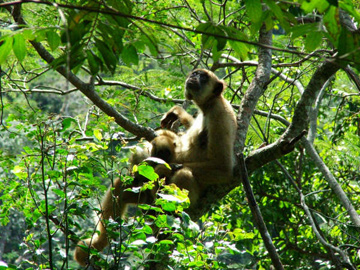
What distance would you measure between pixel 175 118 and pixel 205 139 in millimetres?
909

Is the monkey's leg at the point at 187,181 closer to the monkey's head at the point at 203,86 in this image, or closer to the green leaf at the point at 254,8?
the monkey's head at the point at 203,86

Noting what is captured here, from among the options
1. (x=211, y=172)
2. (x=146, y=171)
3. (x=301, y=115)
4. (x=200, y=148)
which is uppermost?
(x=200, y=148)

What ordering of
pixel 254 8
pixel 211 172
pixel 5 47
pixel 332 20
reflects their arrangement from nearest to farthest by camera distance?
pixel 332 20 → pixel 5 47 → pixel 254 8 → pixel 211 172

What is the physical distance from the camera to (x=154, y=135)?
5.56m

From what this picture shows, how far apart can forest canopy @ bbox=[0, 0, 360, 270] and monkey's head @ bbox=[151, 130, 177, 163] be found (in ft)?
1.07

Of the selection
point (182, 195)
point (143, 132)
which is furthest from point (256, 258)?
point (182, 195)

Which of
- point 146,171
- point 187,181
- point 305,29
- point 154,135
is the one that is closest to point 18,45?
point 146,171

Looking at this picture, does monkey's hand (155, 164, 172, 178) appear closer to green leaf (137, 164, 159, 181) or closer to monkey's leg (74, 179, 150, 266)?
monkey's leg (74, 179, 150, 266)

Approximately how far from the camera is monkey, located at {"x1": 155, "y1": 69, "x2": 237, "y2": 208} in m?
5.39

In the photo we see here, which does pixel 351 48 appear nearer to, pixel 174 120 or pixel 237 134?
pixel 237 134

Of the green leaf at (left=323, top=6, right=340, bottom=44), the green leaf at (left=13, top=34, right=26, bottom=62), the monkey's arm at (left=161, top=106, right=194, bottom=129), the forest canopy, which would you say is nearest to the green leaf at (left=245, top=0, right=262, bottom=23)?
the forest canopy

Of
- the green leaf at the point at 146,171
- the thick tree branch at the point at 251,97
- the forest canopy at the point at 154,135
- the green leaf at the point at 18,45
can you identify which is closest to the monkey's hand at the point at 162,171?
the forest canopy at the point at 154,135

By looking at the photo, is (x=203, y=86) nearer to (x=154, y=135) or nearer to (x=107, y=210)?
(x=154, y=135)

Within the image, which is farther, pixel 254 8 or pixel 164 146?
pixel 164 146
